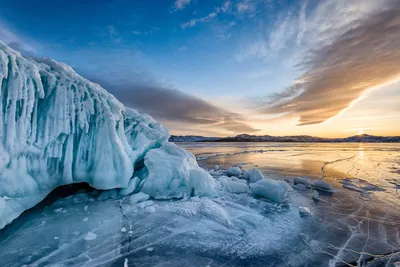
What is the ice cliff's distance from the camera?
3910 mm

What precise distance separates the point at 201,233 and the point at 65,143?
14.7 feet

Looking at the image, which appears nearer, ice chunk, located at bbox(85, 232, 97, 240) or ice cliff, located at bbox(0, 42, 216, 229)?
ice chunk, located at bbox(85, 232, 97, 240)

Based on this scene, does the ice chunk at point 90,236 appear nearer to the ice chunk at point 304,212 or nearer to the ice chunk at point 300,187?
the ice chunk at point 304,212

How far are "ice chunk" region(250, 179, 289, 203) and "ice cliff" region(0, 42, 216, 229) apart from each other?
1578 mm

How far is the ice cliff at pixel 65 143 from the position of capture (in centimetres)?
391

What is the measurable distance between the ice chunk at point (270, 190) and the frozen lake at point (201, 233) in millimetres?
267

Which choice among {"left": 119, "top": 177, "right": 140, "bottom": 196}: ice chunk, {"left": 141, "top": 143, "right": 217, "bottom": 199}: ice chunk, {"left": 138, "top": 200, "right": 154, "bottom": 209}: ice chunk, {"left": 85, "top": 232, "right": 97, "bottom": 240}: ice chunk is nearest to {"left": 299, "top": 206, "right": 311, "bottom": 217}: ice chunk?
{"left": 141, "top": 143, "right": 217, "bottom": 199}: ice chunk

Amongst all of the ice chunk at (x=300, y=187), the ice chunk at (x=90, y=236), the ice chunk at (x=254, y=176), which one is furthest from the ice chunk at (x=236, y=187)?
the ice chunk at (x=90, y=236)

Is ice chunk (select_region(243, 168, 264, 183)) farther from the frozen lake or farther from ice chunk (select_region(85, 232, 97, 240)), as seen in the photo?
ice chunk (select_region(85, 232, 97, 240))

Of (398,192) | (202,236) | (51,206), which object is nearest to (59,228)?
(51,206)

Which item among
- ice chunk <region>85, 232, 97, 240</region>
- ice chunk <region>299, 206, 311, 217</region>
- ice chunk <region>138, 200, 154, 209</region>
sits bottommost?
ice chunk <region>299, 206, 311, 217</region>

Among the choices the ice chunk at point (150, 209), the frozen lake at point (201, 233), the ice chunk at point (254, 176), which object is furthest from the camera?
the ice chunk at point (254, 176)

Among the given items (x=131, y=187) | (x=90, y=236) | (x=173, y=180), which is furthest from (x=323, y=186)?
(x=90, y=236)

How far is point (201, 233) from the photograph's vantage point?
12.2 feet
